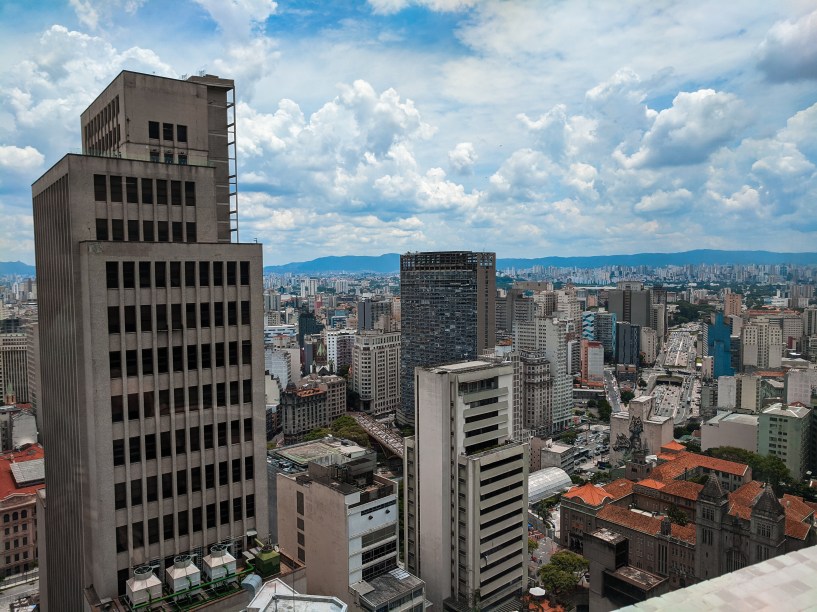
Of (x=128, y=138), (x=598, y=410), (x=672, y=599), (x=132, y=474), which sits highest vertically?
(x=128, y=138)

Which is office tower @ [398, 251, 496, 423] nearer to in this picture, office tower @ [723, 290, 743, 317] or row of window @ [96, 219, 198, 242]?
office tower @ [723, 290, 743, 317]

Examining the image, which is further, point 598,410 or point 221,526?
point 598,410

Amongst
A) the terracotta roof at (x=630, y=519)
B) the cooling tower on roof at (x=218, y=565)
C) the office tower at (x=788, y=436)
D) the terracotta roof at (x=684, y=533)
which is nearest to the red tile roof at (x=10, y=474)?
the cooling tower on roof at (x=218, y=565)

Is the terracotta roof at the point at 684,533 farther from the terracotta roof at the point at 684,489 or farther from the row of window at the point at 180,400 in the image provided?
the row of window at the point at 180,400

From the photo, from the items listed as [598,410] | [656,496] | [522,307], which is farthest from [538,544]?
[522,307]

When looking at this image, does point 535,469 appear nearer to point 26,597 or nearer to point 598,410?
point 598,410

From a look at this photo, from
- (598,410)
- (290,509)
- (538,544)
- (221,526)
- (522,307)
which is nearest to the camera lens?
(221,526)

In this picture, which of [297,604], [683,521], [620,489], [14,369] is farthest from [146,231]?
[14,369]
